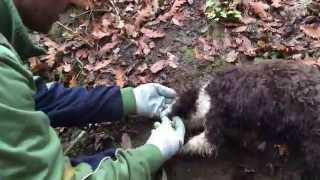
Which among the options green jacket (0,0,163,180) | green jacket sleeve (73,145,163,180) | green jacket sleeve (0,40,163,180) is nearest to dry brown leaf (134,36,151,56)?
green jacket sleeve (73,145,163,180)

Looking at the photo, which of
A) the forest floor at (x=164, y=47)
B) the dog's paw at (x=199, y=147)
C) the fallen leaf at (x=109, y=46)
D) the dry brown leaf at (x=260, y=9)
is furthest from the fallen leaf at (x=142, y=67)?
the dry brown leaf at (x=260, y=9)

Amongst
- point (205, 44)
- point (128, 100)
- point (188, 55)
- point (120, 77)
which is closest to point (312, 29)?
point (205, 44)

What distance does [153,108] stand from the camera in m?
4.67

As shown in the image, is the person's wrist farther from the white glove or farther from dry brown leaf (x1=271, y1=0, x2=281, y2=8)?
dry brown leaf (x1=271, y1=0, x2=281, y2=8)

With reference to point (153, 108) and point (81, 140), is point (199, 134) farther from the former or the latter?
point (81, 140)

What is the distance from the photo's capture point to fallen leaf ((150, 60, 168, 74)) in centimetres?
529

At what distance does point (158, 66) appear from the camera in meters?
5.30

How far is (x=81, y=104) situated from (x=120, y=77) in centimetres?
99

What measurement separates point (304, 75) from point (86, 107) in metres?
1.72

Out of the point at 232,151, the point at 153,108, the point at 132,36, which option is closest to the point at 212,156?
the point at 232,151

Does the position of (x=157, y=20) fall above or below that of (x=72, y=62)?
above

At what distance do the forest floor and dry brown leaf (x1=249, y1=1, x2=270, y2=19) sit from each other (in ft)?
0.03

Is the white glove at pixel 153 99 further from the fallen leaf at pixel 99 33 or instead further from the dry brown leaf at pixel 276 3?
the dry brown leaf at pixel 276 3

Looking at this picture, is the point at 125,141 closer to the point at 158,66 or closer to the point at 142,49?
the point at 158,66
